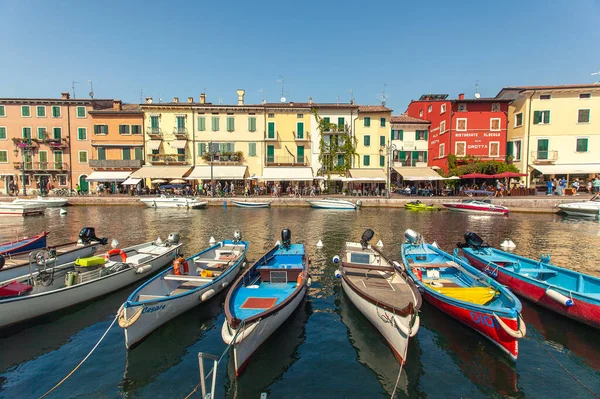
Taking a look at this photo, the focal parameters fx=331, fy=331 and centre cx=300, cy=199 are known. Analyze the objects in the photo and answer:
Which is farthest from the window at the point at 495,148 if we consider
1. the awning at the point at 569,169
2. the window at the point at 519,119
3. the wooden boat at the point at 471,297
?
the wooden boat at the point at 471,297

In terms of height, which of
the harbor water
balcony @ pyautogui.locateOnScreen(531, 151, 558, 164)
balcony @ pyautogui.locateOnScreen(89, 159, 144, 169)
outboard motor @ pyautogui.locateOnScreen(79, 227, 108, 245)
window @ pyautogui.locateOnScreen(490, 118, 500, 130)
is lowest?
the harbor water

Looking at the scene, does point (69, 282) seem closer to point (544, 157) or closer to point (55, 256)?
point (55, 256)

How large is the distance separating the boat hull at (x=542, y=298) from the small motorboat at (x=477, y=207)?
75.4 ft

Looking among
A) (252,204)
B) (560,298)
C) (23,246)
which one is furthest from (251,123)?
(560,298)

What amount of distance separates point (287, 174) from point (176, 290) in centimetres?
3448

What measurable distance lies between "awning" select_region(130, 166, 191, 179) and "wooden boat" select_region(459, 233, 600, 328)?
37278 millimetres

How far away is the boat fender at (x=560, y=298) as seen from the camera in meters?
8.84

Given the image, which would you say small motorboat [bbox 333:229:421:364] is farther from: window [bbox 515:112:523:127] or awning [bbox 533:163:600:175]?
window [bbox 515:112:523:127]

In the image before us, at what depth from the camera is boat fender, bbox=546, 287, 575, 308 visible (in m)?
8.84

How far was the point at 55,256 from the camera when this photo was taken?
11477 millimetres

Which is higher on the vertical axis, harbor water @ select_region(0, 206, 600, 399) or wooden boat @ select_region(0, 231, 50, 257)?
wooden boat @ select_region(0, 231, 50, 257)

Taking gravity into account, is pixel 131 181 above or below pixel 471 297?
above

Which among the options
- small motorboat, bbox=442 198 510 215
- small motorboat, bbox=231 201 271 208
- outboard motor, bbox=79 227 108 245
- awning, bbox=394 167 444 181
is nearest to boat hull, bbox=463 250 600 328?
outboard motor, bbox=79 227 108 245

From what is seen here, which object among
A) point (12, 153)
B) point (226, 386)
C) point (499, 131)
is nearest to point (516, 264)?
point (226, 386)
